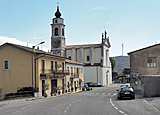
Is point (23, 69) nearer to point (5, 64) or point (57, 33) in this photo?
point (5, 64)

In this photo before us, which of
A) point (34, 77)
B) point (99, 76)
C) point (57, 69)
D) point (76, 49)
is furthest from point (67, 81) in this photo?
point (76, 49)

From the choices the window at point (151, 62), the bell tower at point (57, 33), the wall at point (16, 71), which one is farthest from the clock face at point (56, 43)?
the window at point (151, 62)

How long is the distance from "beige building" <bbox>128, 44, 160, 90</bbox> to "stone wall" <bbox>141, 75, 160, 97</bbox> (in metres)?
7.84

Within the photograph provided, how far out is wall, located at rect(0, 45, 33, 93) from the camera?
31812 mm

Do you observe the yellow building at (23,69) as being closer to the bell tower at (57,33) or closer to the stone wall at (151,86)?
the stone wall at (151,86)

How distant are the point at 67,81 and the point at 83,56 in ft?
115

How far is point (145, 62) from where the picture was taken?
2862 centimetres

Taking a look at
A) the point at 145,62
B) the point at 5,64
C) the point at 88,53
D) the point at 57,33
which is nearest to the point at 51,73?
the point at 5,64

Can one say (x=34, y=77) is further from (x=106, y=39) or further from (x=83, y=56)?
(x=106, y=39)

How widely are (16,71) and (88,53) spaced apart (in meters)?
47.1

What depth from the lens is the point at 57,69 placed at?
1524 inches

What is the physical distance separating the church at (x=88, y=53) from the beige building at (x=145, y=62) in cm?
4316

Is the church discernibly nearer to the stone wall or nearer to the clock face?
the clock face

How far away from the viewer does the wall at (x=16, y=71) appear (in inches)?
1252
